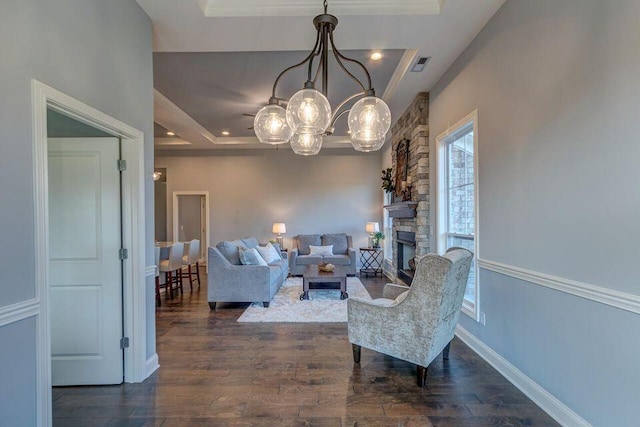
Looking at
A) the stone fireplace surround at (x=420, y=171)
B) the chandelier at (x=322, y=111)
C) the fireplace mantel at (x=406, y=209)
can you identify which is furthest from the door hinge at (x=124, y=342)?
the fireplace mantel at (x=406, y=209)

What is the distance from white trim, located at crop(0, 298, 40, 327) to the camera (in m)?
1.42

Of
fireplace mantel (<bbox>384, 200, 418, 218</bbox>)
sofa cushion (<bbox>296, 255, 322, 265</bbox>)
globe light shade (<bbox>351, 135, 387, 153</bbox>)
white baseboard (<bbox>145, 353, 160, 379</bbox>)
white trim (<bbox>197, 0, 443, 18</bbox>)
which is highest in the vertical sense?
white trim (<bbox>197, 0, 443, 18</bbox>)

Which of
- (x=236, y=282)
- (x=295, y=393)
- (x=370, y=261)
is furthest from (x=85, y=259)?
(x=370, y=261)

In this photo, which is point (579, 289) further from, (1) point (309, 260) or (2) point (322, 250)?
(2) point (322, 250)

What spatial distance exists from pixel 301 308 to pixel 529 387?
2902 mm

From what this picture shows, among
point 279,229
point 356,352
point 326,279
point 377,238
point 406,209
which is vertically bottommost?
point 356,352

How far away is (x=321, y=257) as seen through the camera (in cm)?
703

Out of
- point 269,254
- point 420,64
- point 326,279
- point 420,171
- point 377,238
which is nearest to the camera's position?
point 420,64

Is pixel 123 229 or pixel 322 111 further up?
pixel 322 111

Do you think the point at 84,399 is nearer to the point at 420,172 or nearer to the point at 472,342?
the point at 472,342

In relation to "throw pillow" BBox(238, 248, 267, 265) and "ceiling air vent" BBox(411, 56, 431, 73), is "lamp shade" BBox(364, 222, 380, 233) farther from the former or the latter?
"ceiling air vent" BBox(411, 56, 431, 73)

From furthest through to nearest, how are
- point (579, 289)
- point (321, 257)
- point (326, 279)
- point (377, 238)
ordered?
point (377, 238), point (321, 257), point (326, 279), point (579, 289)

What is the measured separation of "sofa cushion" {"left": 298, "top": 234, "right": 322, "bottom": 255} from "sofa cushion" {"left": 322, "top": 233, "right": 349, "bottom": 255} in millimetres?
148

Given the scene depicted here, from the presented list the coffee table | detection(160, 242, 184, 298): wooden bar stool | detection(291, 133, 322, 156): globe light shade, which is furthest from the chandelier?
detection(160, 242, 184, 298): wooden bar stool
